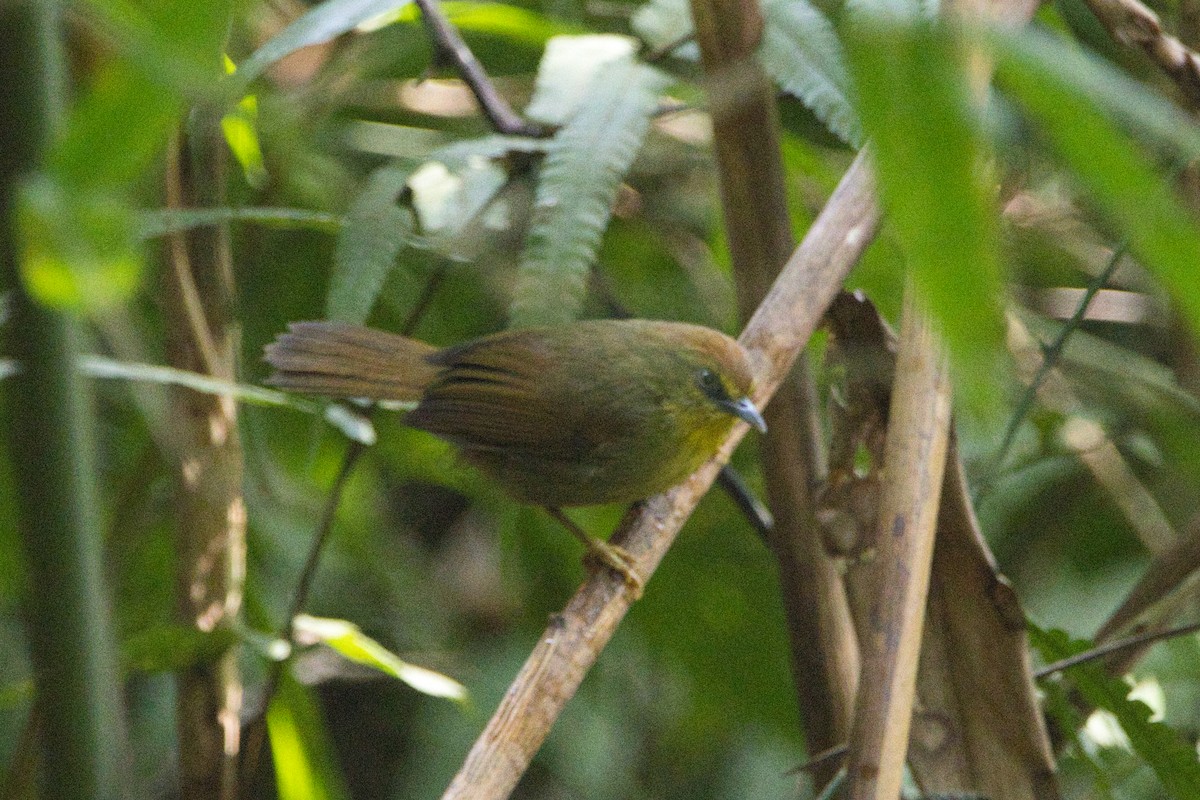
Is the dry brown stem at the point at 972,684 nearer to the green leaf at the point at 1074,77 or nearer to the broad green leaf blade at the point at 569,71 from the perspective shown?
the broad green leaf blade at the point at 569,71

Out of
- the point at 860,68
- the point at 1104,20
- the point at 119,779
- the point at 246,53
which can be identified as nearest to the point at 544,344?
the point at 246,53

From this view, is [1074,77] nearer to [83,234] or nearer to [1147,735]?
[83,234]

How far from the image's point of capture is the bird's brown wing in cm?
254

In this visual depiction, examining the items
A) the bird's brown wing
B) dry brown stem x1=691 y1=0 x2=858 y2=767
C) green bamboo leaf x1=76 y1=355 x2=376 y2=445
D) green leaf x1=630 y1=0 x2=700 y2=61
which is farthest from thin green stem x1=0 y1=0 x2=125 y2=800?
green leaf x1=630 y1=0 x2=700 y2=61

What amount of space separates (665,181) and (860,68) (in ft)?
9.02

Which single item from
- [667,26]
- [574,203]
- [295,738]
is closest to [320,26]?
[574,203]

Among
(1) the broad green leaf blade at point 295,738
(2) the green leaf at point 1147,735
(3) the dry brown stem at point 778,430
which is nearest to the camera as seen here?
(2) the green leaf at point 1147,735

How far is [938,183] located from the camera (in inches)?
20.4

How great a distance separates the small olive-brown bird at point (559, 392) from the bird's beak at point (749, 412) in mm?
19

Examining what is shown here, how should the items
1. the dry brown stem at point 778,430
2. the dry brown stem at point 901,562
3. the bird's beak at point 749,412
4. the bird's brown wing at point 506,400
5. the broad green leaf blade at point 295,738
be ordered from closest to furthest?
the dry brown stem at point 901,562 → the dry brown stem at point 778,430 → the bird's beak at point 749,412 → the broad green leaf blade at point 295,738 → the bird's brown wing at point 506,400

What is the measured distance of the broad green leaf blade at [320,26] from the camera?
1.86 m

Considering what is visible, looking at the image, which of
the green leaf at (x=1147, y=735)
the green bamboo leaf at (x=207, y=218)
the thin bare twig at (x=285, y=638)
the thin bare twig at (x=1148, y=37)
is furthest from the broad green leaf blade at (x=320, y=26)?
the green leaf at (x=1147, y=735)

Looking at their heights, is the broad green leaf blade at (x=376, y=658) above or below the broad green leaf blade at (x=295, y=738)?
above

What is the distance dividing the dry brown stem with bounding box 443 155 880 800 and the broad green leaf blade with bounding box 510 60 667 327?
343 mm
